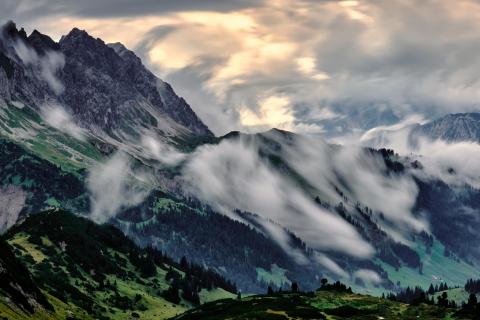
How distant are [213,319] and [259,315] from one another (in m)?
17.2

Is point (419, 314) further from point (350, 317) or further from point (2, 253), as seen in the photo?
point (2, 253)

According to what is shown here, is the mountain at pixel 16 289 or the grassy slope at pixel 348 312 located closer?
the mountain at pixel 16 289

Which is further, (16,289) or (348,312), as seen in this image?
(348,312)

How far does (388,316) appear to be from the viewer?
176m

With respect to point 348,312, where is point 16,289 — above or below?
below

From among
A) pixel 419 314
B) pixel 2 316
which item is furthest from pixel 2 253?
pixel 419 314

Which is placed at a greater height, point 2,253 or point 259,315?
point 2,253

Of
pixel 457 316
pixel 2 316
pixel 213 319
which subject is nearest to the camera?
pixel 2 316

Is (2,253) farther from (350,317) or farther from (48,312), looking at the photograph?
(350,317)

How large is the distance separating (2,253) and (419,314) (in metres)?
99.9

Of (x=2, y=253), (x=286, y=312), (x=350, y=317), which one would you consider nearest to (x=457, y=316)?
(x=350, y=317)

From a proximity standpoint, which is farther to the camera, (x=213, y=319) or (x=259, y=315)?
(x=213, y=319)

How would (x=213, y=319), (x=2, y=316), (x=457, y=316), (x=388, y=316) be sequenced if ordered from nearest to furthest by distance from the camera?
(x=2, y=316)
(x=457, y=316)
(x=388, y=316)
(x=213, y=319)

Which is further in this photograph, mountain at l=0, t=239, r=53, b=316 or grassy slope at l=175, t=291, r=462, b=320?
grassy slope at l=175, t=291, r=462, b=320
